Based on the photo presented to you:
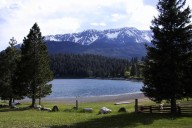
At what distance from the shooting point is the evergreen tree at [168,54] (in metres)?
35.4

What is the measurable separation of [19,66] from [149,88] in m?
25.1

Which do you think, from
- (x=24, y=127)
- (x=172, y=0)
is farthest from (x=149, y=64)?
(x=24, y=127)

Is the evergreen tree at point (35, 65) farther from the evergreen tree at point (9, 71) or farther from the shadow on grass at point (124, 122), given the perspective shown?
the shadow on grass at point (124, 122)

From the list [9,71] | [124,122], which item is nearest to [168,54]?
[124,122]

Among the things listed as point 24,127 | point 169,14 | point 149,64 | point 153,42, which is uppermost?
point 169,14

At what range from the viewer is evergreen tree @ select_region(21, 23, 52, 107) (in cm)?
5262

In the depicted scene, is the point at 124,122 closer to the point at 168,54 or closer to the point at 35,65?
the point at 168,54

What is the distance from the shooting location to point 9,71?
57.5m

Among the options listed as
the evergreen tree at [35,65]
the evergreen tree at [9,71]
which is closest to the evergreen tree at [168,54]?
the evergreen tree at [35,65]

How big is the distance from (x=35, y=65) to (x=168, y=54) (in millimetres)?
23858

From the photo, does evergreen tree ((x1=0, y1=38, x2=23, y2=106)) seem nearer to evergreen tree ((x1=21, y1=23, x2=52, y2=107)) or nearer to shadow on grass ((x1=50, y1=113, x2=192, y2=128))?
evergreen tree ((x1=21, y1=23, x2=52, y2=107))

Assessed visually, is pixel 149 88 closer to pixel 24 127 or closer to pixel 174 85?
pixel 174 85

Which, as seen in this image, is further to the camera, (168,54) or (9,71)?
(9,71)

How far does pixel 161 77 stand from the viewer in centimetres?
3572
